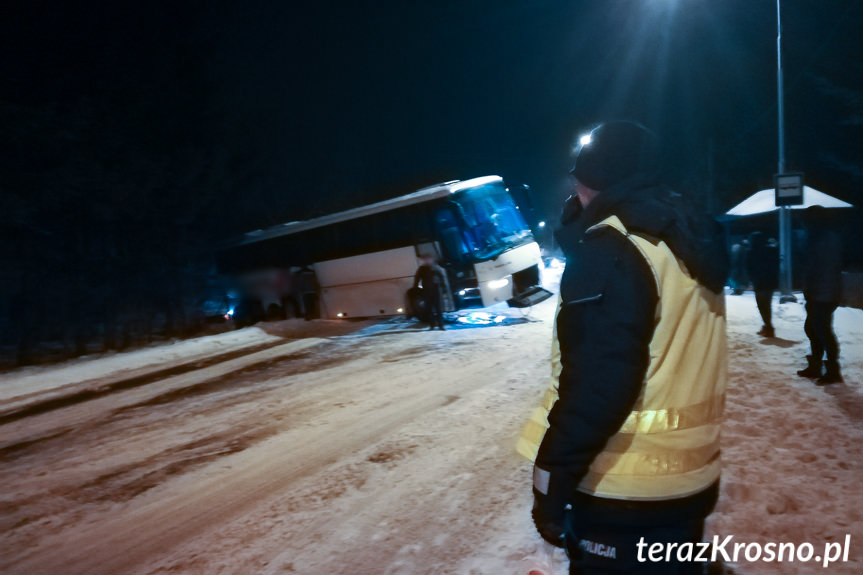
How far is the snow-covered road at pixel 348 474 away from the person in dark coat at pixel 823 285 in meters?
0.43

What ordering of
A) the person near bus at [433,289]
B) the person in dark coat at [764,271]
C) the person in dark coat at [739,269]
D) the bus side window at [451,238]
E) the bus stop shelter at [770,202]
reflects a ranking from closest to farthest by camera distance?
1. the person in dark coat at [764,271]
2. the person near bus at [433,289]
3. the bus side window at [451,238]
4. the person in dark coat at [739,269]
5. the bus stop shelter at [770,202]

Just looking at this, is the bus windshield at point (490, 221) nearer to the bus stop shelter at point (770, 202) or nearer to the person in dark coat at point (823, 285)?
the bus stop shelter at point (770, 202)

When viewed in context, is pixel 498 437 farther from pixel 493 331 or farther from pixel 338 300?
pixel 338 300

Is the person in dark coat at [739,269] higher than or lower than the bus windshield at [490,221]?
lower

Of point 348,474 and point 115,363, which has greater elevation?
point 115,363

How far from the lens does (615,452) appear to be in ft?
6.08

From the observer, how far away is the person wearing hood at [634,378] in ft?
5.77

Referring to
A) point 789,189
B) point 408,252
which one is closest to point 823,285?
point 789,189

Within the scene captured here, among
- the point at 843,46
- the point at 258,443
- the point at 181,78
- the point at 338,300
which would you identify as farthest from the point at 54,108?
the point at 843,46

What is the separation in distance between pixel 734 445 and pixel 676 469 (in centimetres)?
392

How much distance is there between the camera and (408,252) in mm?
16844

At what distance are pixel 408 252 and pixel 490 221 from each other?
8.41ft

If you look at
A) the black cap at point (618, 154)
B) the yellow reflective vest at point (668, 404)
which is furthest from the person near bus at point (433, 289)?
the yellow reflective vest at point (668, 404)

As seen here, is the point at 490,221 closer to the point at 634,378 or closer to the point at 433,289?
the point at 433,289
